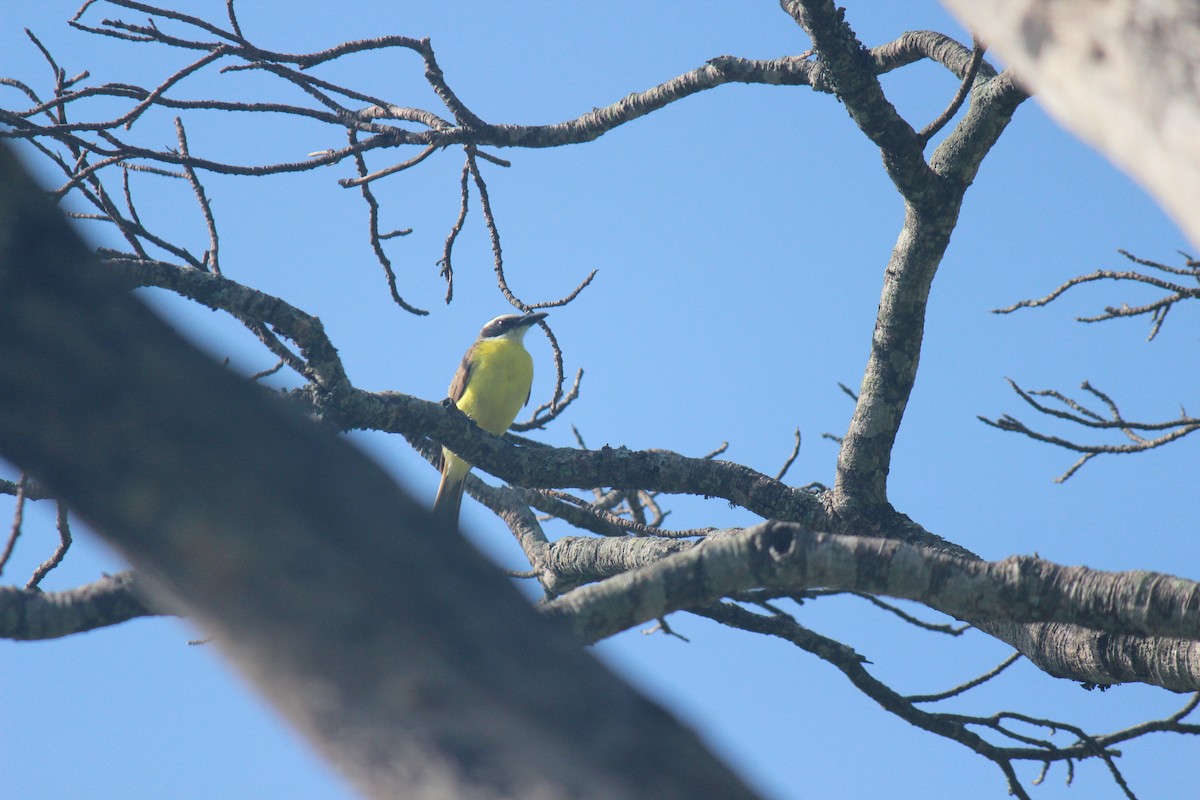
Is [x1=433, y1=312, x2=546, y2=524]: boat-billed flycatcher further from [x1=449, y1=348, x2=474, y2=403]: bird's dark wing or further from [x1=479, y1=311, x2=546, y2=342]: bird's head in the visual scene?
[x1=479, y1=311, x2=546, y2=342]: bird's head

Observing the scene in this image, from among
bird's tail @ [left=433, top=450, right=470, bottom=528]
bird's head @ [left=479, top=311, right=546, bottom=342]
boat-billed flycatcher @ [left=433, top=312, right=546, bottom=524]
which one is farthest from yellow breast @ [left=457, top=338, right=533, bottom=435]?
bird's tail @ [left=433, top=450, right=470, bottom=528]

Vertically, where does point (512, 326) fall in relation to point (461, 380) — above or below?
above

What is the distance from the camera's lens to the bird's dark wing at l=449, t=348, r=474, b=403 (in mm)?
8609

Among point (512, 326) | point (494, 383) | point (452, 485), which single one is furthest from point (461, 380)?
point (452, 485)

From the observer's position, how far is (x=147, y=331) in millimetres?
1037

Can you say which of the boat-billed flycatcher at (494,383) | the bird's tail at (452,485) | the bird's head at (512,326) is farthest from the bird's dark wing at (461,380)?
the bird's tail at (452,485)

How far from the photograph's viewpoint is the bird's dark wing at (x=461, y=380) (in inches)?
339

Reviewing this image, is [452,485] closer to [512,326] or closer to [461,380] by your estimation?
[461,380]

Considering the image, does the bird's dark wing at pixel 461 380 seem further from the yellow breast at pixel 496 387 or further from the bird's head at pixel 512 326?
the bird's head at pixel 512 326

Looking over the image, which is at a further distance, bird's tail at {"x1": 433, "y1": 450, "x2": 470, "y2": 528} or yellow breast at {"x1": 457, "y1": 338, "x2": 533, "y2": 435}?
yellow breast at {"x1": 457, "y1": 338, "x2": 533, "y2": 435}

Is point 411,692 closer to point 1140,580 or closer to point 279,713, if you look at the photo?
point 279,713

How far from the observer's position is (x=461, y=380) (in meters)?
8.66

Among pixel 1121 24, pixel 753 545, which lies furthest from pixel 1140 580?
pixel 1121 24

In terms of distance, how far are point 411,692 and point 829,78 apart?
122 inches
